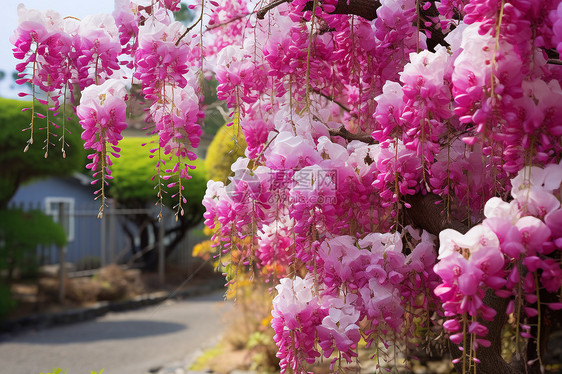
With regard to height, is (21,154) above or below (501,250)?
above

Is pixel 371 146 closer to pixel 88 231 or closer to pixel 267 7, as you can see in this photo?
pixel 267 7

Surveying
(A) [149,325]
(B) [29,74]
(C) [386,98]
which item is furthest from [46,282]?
(C) [386,98]

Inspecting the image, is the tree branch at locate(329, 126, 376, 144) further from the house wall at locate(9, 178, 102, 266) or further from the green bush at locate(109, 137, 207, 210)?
the house wall at locate(9, 178, 102, 266)

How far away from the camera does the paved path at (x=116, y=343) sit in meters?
6.11

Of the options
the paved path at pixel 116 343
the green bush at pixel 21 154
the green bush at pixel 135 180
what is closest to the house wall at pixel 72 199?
the green bush at pixel 135 180

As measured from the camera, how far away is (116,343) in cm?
721

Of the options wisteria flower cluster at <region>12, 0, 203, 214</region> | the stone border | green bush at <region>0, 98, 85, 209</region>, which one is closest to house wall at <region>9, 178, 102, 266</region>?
the stone border

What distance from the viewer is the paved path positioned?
6105 mm

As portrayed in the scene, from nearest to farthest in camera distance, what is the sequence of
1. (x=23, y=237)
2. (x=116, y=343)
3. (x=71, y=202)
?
(x=116, y=343) < (x=23, y=237) < (x=71, y=202)

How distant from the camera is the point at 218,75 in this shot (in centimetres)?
173

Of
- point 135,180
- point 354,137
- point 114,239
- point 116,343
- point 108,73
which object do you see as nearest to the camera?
point 108,73

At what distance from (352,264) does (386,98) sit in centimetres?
47

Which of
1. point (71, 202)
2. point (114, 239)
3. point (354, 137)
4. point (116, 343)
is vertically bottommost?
point (116, 343)

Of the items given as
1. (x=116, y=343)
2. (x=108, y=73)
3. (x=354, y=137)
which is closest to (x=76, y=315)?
(x=116, y=343)
